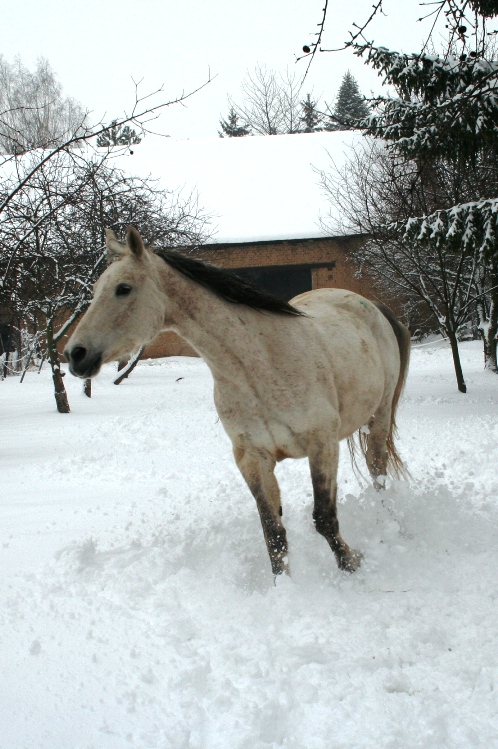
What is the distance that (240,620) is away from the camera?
276 cm

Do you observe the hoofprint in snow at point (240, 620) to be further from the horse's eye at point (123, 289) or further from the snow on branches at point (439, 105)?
the snow on branches at point (439, 105)

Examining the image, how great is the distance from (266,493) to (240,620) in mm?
712

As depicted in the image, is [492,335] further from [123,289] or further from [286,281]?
[286,281]

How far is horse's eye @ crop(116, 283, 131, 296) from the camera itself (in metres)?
2.88

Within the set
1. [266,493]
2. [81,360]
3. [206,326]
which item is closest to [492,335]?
[266,493]

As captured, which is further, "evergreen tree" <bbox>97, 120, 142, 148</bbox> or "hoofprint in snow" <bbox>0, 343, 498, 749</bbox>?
"evergreen tree" <bbox>97, 120, 142, 148</bbox>

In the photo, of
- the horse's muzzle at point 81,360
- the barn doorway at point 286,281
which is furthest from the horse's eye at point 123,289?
the barn doorway at point 286,281

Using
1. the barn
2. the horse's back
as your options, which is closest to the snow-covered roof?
the barn

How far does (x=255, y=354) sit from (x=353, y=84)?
174 ft

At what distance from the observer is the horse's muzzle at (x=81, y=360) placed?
8.93 ft

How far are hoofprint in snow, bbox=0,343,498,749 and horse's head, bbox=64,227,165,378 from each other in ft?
4.09

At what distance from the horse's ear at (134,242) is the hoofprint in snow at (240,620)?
1785 mm

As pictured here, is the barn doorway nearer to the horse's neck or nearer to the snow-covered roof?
the snow-covered roof

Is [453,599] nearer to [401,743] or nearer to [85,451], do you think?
[401,743]
